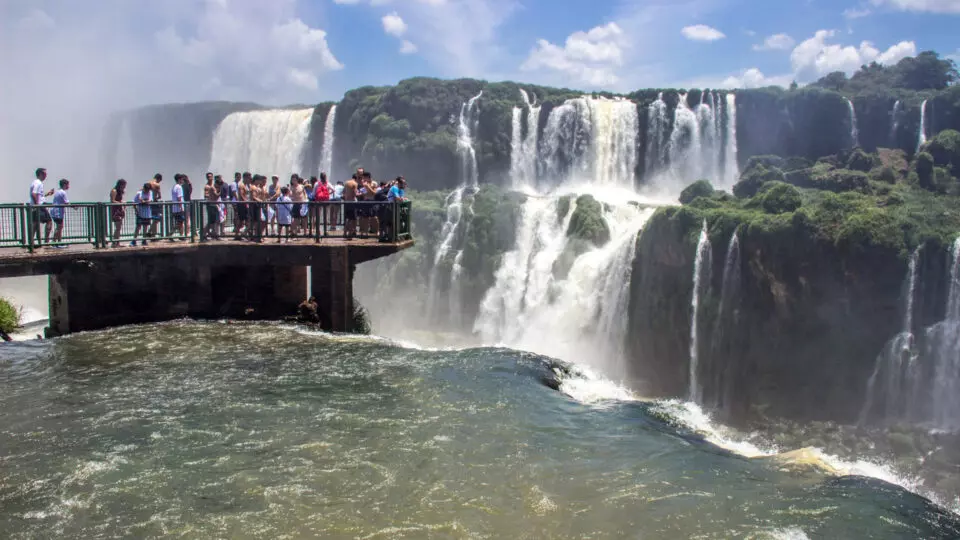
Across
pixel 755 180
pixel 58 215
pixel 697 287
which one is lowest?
pixel 697 287

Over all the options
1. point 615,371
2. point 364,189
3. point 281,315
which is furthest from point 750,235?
point 281,315

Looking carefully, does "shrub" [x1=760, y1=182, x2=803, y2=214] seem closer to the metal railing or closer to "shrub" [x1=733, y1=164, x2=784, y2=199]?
"shrub" [x1=733, y1=164, x2=784, y2=199]

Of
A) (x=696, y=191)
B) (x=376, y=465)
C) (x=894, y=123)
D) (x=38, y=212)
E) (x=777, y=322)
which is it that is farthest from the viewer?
(x=894, y=123)

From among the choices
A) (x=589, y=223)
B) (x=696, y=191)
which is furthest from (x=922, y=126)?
(x=589, y=223)

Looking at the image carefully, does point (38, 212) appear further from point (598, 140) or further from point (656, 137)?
point (656, 137)

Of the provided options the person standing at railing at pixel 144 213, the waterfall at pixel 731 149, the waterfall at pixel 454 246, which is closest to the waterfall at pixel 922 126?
the waterfall at pixel 731 149

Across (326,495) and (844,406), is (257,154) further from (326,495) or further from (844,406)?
(326,495)
